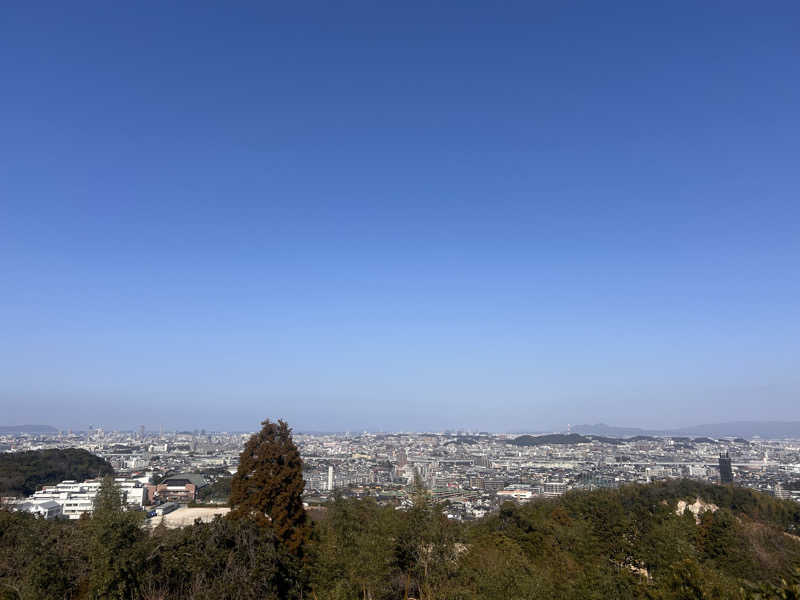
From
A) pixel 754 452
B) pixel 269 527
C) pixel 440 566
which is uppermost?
pixel 269 527

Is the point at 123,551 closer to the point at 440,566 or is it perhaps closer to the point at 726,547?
the point at 440,566

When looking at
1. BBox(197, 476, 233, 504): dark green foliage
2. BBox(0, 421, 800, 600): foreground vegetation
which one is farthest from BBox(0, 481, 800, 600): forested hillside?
BBox(197, 476, 233, 504): dark green foliage

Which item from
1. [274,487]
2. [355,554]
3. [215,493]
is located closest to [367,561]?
[355,554]

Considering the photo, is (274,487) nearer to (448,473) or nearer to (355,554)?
(355,554)

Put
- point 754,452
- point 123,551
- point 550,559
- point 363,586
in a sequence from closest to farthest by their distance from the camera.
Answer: point 123,551 → point 363,586 → point 550,559 → point 754,452

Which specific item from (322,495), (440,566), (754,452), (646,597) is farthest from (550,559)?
(754,452)

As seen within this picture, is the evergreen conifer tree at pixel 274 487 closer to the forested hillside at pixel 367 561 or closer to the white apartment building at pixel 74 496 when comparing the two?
the forested hillside at pixel 367 561

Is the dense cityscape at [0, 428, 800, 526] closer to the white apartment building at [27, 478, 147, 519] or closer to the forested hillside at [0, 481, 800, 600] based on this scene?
the white apartment building at [27, 478, 147, 519]
